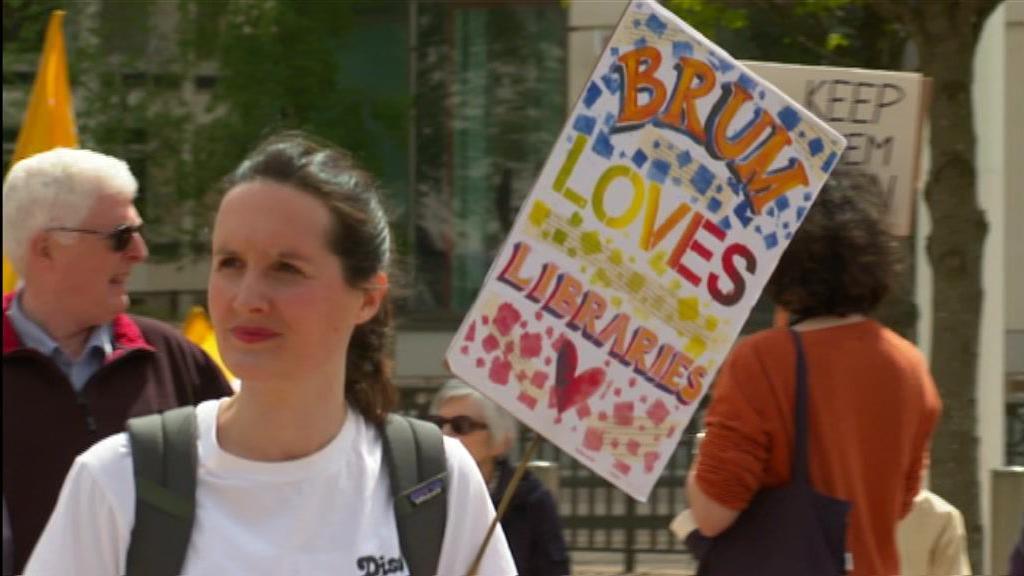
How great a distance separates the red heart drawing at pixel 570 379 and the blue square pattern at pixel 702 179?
1.13 feet

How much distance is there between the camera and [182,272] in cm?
1545

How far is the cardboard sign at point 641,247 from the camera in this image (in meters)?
3.22

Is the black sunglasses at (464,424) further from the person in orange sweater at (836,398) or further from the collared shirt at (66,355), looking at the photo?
the collared shirt at (66,355)

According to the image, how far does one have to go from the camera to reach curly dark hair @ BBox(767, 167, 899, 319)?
409cm

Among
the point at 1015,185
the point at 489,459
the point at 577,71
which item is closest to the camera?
the point at 489,459

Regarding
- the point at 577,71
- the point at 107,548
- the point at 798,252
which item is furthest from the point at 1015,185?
the point at 107,548

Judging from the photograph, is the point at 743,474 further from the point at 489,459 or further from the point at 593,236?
the point at 489,459

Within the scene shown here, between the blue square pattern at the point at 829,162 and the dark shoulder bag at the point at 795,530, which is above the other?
the blue square pattern at the point at 829,162

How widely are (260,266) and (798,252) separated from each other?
5.76ft

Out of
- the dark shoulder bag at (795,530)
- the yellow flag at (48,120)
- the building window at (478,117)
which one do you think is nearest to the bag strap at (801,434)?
the dark shoulder bag at (795,530)

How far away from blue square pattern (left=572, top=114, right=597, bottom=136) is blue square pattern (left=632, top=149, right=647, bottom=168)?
3.1 inches

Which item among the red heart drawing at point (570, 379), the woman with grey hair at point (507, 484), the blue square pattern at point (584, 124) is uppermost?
the blue square pattern at point (584, 124)

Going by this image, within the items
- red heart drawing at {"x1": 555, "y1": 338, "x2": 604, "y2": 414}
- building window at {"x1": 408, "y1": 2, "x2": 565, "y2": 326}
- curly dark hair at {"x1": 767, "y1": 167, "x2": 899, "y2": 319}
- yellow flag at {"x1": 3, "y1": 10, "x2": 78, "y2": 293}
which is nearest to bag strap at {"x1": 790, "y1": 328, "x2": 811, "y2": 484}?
curly dark hair at {"x1": 767, "y1": 167, "x2": 899, "y2": 319}

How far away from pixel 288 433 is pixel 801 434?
162 centimetres
